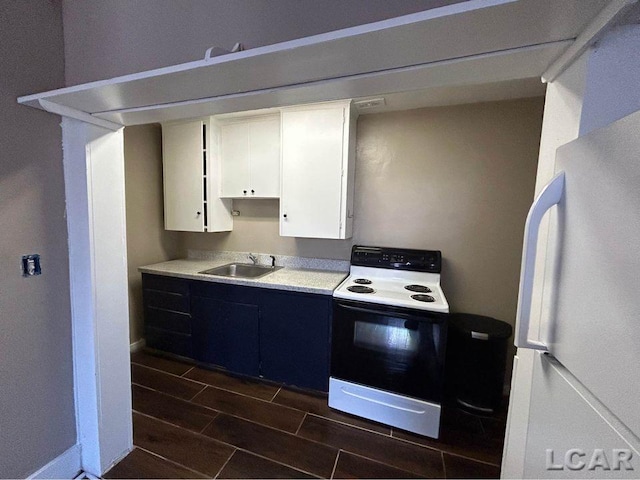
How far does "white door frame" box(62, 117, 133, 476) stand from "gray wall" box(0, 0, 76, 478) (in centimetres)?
5

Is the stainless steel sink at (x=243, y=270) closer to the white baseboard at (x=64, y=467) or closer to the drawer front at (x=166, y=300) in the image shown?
the drawer front at (x=166, y=300)

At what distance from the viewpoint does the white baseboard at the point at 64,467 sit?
124 cm

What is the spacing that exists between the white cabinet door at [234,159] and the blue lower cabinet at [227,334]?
1.07 meters

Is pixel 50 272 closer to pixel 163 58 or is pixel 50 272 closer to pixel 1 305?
pixel 1 305

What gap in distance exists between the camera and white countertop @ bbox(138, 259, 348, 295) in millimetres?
2004

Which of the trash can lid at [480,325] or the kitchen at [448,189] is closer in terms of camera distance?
the trash can lid at [480,325]

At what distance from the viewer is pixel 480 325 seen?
191cm

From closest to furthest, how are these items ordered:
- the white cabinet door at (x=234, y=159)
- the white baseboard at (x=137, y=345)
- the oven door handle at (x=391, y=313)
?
the oven door handle at (x=391, y=313) → the white cabinet door at (x=234, y=159) → the white baseboard at (x=137, y=345)

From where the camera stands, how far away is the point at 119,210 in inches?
54.2

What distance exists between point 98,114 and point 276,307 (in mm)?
1574

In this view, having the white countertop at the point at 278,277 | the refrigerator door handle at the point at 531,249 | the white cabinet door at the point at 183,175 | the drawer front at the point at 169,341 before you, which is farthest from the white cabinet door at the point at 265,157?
the refrigerator door handle at the point at 531,249

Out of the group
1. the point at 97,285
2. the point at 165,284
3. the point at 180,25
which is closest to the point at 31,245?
the point at 97,285

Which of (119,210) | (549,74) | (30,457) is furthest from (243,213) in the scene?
(549,74)

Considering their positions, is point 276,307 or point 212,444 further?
point 276,307
